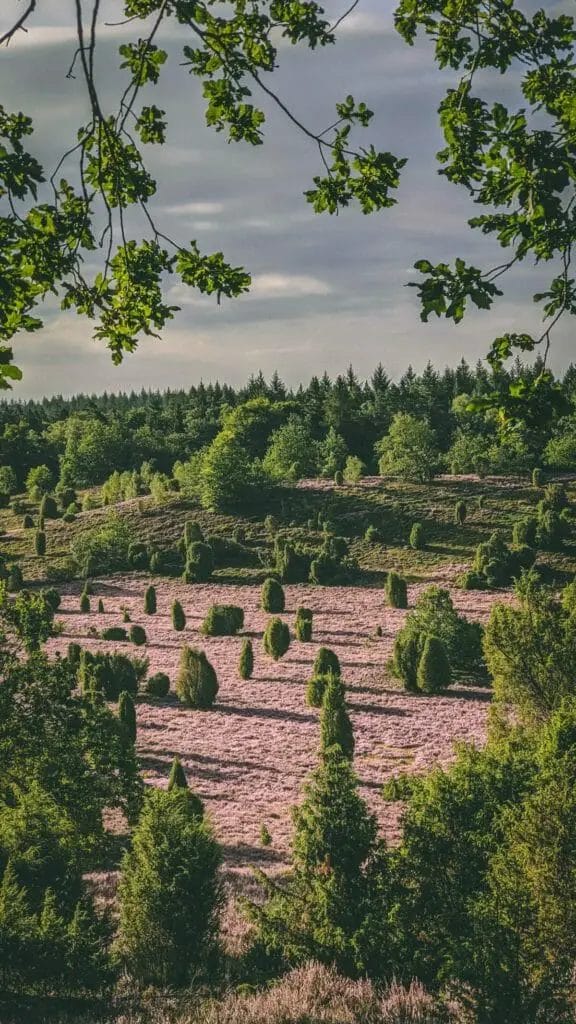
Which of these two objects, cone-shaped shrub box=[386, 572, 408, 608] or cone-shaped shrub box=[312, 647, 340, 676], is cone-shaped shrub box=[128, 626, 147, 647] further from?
cone-shaped shrub box=[386, 572, 408, 608]

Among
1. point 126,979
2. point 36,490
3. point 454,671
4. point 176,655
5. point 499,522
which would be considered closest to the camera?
point 126,979

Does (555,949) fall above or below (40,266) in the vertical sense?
below

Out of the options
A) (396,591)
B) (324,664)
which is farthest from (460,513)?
(324,664)

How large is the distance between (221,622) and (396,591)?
Answer: 1442 cm

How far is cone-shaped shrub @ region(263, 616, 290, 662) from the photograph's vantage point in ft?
140

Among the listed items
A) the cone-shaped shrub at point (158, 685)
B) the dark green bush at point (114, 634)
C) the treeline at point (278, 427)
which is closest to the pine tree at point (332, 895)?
the cone-shaped shrub at point (158, 685)

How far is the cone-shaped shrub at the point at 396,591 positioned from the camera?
5191 centimetres

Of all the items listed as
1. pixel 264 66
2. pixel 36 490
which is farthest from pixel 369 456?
pixel 264 66

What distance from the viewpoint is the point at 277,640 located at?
4275 centimetres

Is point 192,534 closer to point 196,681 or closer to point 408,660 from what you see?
point 196,681

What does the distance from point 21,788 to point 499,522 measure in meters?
58.3

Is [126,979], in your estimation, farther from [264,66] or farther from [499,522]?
[499,522]

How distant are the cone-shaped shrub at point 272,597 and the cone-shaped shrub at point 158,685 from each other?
661 inches

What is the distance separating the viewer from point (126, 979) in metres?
14.2
